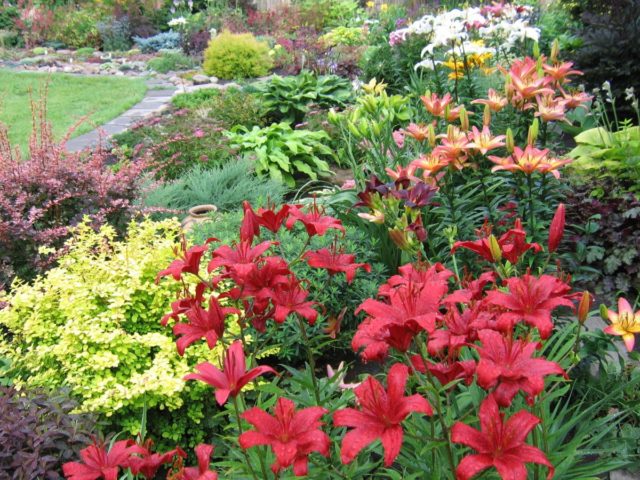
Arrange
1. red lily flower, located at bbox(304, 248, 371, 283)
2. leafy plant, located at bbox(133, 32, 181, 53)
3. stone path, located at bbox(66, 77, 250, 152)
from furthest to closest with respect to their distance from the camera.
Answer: leafy plant, located at bbox(133, 32, 181, 53) → stone path, located at bbox(66, 77, 250, 152) → red lily flower, located at bbox(304, 248, 371, 283)

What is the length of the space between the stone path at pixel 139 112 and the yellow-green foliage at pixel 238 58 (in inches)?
18.7

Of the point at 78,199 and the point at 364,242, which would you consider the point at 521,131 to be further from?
the point at 78,199

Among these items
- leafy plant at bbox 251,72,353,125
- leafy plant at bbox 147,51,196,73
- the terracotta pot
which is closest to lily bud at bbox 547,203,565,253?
the terracotta pot

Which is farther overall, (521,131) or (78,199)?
(78,199)

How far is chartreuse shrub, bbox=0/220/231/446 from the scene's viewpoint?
2.42 m

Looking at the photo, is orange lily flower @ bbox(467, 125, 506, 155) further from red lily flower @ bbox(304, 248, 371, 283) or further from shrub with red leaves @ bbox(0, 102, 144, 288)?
shrub with red leaves @ bbox(0, 102, 144, 288)

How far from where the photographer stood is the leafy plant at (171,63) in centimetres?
1266

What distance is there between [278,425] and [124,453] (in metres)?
0.39

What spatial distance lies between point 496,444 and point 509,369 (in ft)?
0.47

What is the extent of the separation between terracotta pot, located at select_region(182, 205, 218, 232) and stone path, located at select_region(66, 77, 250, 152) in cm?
219

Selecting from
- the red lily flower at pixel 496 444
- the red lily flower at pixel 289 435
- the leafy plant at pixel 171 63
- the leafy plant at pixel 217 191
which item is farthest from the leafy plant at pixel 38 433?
the leafy plant at pixel 171 63

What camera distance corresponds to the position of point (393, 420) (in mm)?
1209

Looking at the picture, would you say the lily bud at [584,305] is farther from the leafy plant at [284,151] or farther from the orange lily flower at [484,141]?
the leafy plant at [284,151]

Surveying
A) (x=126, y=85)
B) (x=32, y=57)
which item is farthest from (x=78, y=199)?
(x=32, y=57)
